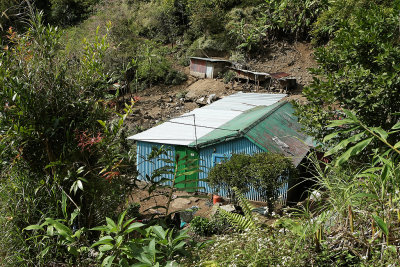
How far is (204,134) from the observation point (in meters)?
12.3

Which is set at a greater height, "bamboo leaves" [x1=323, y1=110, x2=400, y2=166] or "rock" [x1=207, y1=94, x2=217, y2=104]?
"bamboo leaves" [x1=323, y1=110, x2=400, y2=166]

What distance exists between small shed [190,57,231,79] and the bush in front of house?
14.3 meters

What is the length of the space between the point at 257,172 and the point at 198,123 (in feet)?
15.2

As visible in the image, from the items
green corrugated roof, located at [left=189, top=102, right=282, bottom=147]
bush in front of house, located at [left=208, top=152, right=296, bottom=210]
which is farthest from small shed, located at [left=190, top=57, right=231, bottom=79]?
bush in front of house, located at [left=208, top=152, right=296, bottom=210]

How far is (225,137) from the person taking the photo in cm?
1130

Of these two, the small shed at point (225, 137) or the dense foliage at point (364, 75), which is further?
the small shed at point (225, 137)

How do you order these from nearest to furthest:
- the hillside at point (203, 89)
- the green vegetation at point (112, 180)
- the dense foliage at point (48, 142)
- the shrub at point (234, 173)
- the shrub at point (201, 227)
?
the green vegetation at point (112, 180), the dense foliage at point (48, 142), the shrub at point (201, 227), the shrub at point (234, 173), the hillside at point (203, 89)

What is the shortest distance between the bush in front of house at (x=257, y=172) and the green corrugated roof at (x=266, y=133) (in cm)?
109

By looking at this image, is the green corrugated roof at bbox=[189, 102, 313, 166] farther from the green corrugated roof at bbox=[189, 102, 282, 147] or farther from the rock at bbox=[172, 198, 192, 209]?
the rock at bbox=[172, 198, 192, 209]

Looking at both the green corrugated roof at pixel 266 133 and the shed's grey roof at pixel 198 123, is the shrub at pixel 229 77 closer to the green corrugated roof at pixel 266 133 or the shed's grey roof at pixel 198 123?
the shed's grey roof at pixel 198 123

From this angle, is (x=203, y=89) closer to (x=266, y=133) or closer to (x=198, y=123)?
(x=198, y=123)

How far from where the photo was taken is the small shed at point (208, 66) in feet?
76.4

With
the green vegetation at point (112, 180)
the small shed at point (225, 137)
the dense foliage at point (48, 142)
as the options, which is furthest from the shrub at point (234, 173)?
the dense foliage at point (48, 142)

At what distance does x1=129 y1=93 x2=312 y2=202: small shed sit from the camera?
11164mm
